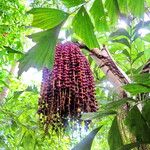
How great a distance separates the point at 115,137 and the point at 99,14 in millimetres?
485

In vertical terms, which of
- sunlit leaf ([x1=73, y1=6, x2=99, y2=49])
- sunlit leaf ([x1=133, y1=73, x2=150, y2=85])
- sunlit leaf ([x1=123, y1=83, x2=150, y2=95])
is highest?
sunlit leaf ([x1=73, y1=6, x2=99, y2=49])

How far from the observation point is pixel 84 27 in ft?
4.50

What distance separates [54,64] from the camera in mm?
1321

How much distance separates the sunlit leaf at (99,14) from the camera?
1380mm

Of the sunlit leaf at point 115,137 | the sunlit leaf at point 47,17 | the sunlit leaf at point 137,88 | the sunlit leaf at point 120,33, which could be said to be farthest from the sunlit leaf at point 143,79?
the sunlit leaf at point 120,33

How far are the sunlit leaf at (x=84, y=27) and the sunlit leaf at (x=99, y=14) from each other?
0.20 ft

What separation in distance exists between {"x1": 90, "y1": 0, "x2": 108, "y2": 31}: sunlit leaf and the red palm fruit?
0.20 m

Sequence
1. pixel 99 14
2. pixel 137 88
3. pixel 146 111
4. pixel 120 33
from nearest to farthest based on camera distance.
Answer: pixel 137 88 < pixel 146 111 < pixel 99 14 < pixel 120 33

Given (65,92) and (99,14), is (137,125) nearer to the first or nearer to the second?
(65,92)

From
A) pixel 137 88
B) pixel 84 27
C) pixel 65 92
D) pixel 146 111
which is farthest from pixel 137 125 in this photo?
pixel 84 27

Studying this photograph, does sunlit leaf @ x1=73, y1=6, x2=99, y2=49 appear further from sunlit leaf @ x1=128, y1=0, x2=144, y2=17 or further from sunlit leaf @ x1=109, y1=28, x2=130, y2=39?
sunlit leaf @ x1=109, y1=28, x2=130, y2=39

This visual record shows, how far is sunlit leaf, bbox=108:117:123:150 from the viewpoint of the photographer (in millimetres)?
1399

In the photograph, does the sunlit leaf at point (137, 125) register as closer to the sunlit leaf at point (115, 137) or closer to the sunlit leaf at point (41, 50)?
the sunlit leaf at point (115, 137)

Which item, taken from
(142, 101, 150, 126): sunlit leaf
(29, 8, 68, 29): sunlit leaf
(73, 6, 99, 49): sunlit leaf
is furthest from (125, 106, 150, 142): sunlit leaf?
(29, 8, 68, 29): sunlit leaf
